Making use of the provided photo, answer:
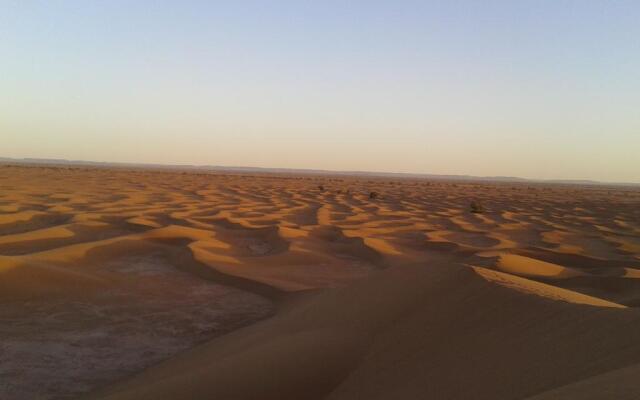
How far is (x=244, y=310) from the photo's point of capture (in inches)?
181

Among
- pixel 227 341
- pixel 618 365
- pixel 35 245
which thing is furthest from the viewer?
pixel 35 245

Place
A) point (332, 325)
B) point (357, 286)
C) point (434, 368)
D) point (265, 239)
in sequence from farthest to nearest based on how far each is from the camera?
point (265, 239)
point (357, 286)
point (332, 325)
point (434, 368)

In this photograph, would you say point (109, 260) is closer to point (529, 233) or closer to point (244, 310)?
point (244, 310)

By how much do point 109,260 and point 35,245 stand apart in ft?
4.68

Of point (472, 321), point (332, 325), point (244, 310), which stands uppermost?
point (472, 321)

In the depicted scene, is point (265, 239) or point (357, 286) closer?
point (357, 286)

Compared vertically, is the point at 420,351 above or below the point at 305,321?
above

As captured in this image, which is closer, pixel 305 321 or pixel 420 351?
pixel 420 351

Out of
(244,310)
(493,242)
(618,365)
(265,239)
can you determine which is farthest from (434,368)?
(493,242)

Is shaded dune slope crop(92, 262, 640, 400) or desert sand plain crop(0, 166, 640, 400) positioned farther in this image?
desert sand plain crop(0, 166, 640, 400)

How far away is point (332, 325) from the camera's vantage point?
3.29 m

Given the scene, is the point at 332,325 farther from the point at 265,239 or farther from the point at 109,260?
the point at 265,239

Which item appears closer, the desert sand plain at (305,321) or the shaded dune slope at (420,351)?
the shaded dune slope at (420,351)

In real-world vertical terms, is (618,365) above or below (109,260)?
above
